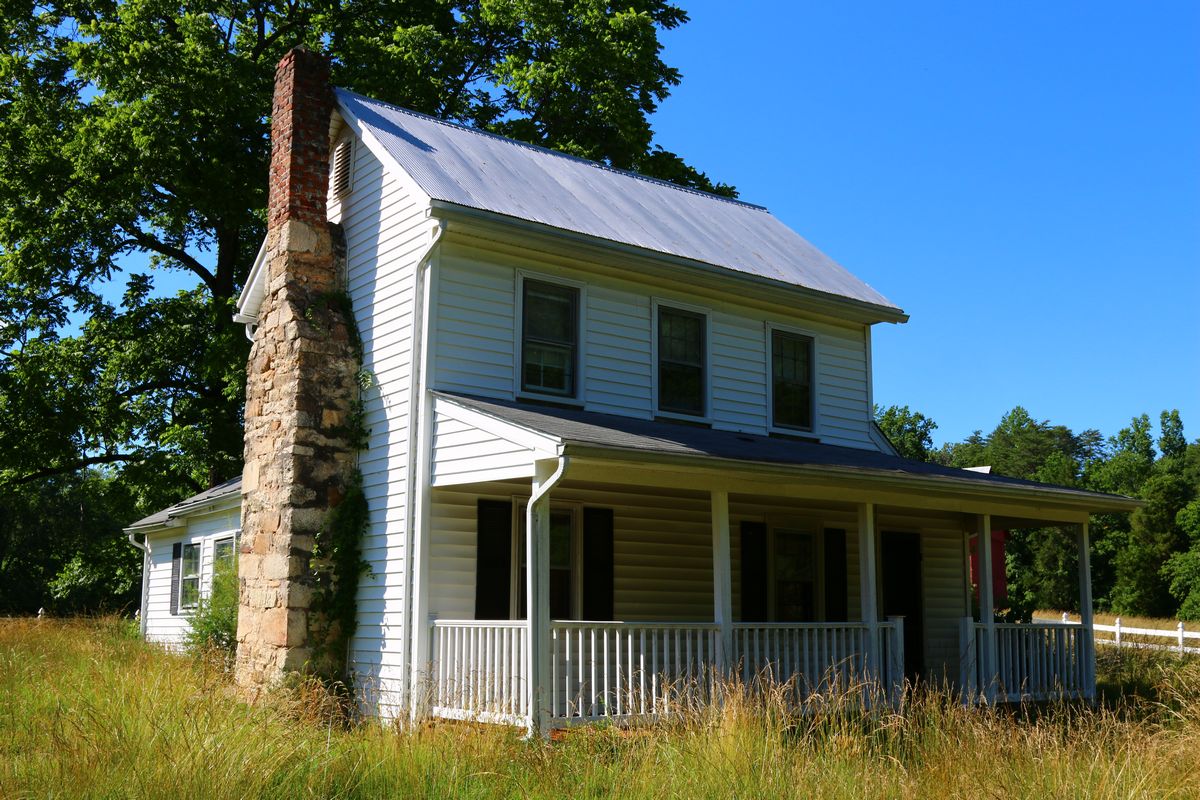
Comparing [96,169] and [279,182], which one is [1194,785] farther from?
[96,169]

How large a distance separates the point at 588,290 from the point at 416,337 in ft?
7.96

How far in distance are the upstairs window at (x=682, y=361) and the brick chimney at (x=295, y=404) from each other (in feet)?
12.8

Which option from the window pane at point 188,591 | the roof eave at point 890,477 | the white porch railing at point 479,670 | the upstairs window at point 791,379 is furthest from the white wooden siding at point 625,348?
the window pane at point 188,591

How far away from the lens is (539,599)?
10.5m

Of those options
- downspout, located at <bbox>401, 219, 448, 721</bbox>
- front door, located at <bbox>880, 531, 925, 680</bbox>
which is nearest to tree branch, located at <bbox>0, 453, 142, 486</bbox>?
downspout, located at <bbox>401, 219, 448, 721</bbox>

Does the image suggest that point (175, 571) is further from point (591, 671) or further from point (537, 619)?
point (537, 619)

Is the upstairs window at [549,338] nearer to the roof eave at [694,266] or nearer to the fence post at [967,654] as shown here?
the roof eave at [694,266]

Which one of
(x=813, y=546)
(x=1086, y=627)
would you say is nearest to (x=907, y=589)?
(x=813, y=546)

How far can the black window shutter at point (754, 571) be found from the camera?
15125mm

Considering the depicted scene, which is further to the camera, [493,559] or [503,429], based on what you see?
[493,559]

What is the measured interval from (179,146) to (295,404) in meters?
12.0

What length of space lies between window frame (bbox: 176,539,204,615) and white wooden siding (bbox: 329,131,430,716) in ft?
30.9

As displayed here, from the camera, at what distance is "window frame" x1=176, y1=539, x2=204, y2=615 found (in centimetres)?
2167

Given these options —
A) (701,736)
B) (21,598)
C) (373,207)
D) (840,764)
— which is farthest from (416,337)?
(21,598)
